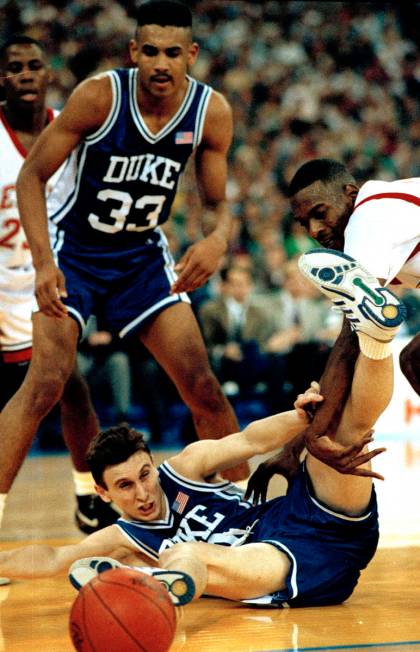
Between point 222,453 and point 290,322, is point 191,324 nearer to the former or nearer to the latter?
point 222,453

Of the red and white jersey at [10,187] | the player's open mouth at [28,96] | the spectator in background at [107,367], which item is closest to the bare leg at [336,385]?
the red and white jersey at [10,187]

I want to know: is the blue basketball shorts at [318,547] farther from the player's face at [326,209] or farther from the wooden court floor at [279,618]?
the player's face at [326,209]

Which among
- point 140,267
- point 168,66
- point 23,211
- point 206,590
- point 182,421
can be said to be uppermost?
point 168,66

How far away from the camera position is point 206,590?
374cm

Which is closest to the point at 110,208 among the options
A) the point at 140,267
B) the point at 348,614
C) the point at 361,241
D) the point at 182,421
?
the point at 140,267

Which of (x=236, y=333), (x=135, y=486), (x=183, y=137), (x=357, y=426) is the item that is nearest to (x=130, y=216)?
(x=183, y=137)

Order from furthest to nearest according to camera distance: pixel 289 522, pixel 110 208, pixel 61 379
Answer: pixel 110 208
pixel 61 379
pixel 289 522

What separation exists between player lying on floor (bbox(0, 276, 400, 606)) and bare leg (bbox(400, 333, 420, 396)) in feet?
2.52

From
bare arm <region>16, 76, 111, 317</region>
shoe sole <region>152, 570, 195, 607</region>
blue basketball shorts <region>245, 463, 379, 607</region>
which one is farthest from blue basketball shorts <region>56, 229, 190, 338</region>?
shoe sole <region>152, 570, 195, 607</region>

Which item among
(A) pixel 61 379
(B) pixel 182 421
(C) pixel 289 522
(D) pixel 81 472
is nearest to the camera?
(C) pixel 289 522

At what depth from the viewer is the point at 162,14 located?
4824 mm

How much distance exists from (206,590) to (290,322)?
22.2 feet

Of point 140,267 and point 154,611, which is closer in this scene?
point 154,611

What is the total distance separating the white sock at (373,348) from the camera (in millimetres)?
3588
